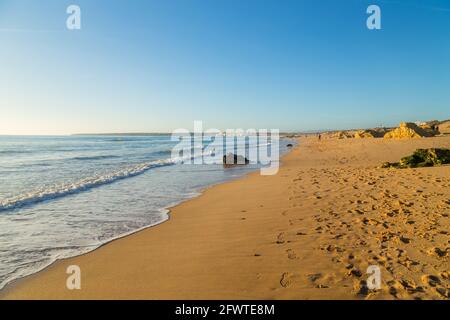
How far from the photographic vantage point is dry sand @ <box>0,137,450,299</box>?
376cm

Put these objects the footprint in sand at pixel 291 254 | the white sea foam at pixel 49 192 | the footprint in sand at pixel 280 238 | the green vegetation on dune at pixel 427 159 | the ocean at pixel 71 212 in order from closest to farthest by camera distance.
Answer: the footprint in sand at pixel 291 254 → the footprint in sand at pixel 280 238 → the ocean at pixel 71 212 → the white sea foam at pixel 49 192 → the green vegetation on dune at pixel 427 159

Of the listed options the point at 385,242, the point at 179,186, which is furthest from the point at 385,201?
the point at 179,186

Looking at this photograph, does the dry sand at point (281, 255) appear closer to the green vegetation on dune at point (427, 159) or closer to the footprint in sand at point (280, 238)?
the footprint in sand at point (280, 238)

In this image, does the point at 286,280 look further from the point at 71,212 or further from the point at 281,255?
the point at 71,212

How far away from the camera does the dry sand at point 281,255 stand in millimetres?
3762

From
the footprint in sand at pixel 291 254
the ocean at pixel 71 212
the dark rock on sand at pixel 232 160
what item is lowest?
the ocean at pixel 71 212

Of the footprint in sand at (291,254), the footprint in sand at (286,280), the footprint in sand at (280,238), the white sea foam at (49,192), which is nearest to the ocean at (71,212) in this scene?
the white sea foam at (49,192)

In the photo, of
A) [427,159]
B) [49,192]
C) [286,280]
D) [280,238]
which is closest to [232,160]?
[427,159]

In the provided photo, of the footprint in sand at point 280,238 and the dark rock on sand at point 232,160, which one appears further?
the dark rock on sand at point 232,160

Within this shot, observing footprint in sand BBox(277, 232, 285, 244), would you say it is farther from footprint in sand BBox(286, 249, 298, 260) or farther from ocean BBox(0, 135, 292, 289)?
ocean BBox(0, 135, 292, 289)

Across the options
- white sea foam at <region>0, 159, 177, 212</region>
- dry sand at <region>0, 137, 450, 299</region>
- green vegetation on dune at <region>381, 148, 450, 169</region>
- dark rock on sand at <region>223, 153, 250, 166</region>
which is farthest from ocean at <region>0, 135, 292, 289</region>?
green vegetation on dune at <region>381, 148, 450, 169</region>

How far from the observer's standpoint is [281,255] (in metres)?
4.75

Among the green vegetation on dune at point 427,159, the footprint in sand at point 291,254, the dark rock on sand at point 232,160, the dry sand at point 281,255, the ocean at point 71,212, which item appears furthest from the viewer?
the dark rock on sand at point 232,160
